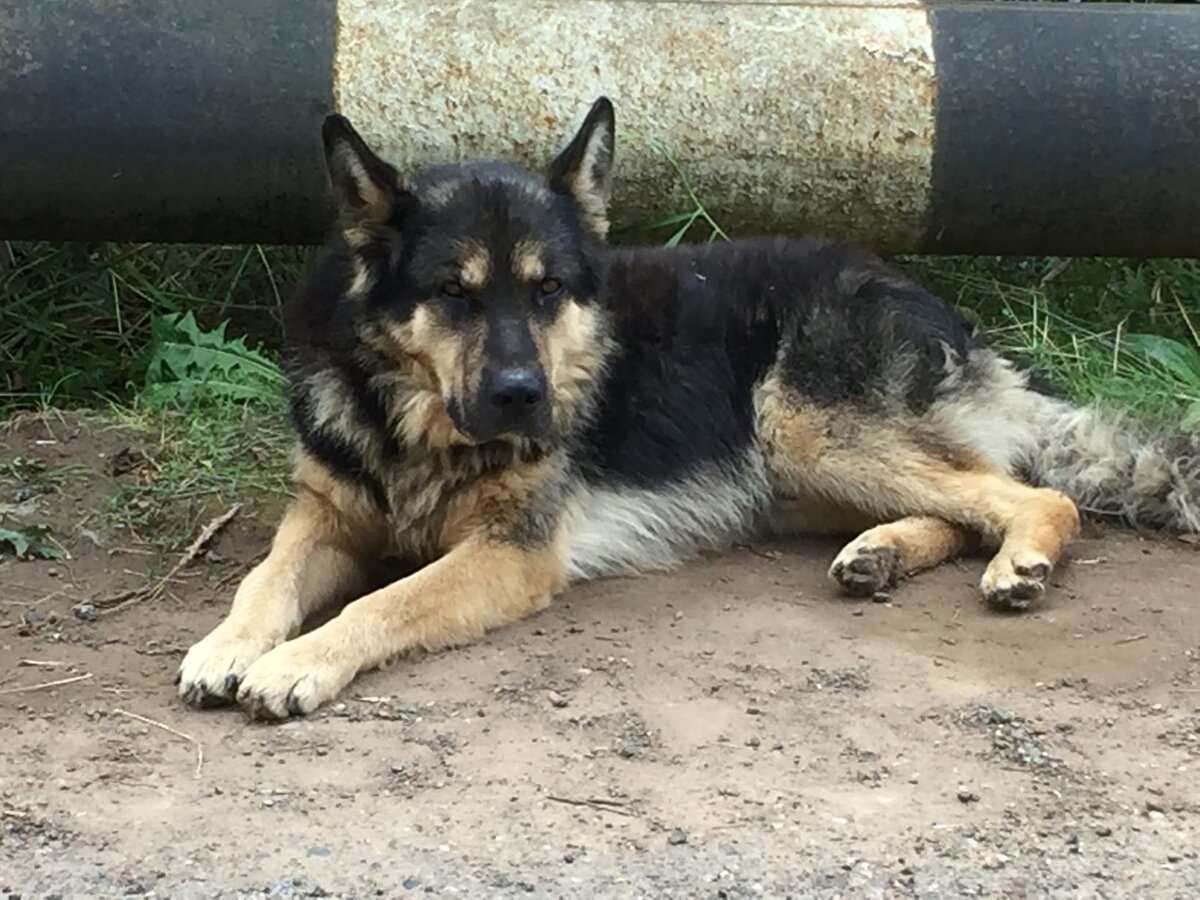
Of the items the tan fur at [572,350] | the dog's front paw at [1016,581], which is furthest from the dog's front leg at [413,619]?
the dog's front paw at [1016,581]

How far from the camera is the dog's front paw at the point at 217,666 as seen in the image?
398 cm

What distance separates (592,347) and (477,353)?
60 centimetres

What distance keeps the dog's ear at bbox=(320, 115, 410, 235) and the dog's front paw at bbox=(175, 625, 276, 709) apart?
1.37 meters

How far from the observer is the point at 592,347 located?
16.3 ft

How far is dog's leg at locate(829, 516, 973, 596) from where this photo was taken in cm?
484

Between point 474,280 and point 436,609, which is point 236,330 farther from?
point 436,609

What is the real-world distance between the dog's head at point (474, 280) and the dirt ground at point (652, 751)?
75 cm

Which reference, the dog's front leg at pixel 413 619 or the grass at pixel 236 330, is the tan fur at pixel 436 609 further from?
the grass at pixel 236 330

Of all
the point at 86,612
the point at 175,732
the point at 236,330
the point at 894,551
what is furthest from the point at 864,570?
the point at 236,330

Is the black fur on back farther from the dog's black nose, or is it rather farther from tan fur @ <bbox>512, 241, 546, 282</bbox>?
the dog's black nose

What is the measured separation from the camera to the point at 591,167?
4.96 meters

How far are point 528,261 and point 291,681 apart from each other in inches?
59.4

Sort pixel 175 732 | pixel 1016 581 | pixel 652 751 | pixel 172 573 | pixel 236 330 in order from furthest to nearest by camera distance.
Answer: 1. pixel 236 330
2. pixel 172 573
3. pixel 1016 581
4. pixel 175 732
5. pixel 652 751

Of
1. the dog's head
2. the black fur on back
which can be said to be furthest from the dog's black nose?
the black fur on back
